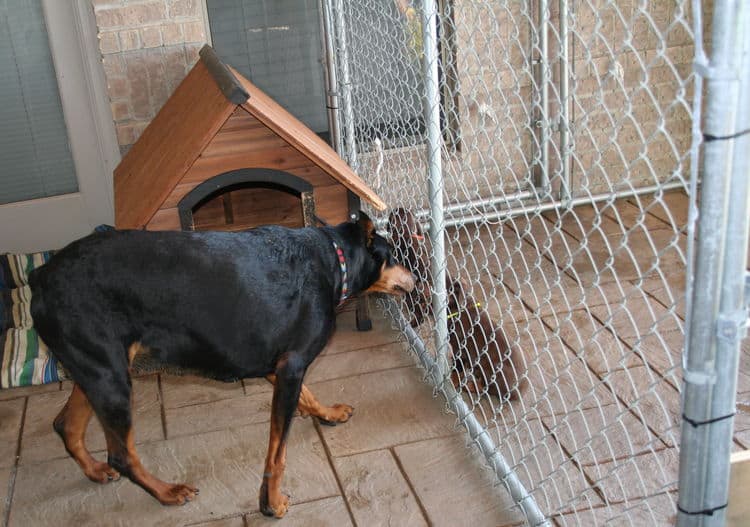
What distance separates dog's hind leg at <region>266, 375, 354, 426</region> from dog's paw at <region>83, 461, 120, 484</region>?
73 centimetres

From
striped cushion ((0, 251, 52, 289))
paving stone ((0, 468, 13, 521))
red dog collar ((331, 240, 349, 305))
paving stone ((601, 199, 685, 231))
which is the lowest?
paving stone ((0, 468, 13, 521))

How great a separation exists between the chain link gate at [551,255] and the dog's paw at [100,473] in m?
1.29

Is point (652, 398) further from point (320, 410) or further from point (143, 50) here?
point (143, 50)

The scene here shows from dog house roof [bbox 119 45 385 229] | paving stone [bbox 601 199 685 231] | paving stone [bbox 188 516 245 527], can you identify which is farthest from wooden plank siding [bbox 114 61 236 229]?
paving stone [bbox 601 199 685 231]

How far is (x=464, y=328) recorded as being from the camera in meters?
3.28

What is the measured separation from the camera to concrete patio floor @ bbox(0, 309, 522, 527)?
109 inches

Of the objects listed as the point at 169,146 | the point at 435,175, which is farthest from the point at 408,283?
the point at 169,146

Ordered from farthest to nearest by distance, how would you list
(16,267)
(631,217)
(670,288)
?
(631,217), (16,267), (670,288)

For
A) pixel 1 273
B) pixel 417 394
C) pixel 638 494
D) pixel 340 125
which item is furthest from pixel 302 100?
pixel 638 494

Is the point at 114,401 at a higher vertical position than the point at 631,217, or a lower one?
higher

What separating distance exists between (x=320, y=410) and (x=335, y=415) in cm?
7

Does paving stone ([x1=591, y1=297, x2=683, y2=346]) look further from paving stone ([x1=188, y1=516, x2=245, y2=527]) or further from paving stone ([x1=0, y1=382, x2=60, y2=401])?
paving stone ([x1=0, y1=382, x2=60, y2=401])

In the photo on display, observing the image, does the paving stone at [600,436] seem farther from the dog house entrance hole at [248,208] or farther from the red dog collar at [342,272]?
the dog house entrance hole at [248,208]

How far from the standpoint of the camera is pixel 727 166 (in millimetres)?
1310
